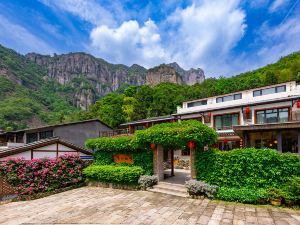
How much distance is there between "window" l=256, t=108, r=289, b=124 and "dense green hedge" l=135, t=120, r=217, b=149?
11.7 meters

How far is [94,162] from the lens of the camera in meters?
18.4

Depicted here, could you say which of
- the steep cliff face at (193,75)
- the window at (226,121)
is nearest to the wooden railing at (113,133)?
the window at (226,121)

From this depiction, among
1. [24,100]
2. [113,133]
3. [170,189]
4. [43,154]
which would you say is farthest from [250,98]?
[24,100]

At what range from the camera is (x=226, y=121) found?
2586 centimetres

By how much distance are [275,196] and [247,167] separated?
1.76 m

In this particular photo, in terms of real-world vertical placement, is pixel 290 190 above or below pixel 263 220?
above

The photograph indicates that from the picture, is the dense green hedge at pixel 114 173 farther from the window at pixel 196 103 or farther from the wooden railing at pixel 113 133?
the window at pixel 196 103

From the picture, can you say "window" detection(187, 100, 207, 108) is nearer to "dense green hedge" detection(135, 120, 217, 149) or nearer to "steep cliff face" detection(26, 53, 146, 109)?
"dense green hedge" detection(135, 120, 217, 149)

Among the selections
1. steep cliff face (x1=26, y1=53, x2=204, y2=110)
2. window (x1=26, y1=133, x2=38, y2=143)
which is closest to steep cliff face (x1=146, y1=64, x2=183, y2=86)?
steep cliff face (x1=26, y1=53, x2=204, y2=110)

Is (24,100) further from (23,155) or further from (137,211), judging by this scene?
(137,211)

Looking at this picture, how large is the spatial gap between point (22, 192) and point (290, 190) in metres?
15.7

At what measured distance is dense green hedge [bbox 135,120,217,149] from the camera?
41.5 ft

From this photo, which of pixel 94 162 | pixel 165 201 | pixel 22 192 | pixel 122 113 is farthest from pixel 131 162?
pixel 122 113

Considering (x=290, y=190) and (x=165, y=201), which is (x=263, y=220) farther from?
(x=165, y=201)
